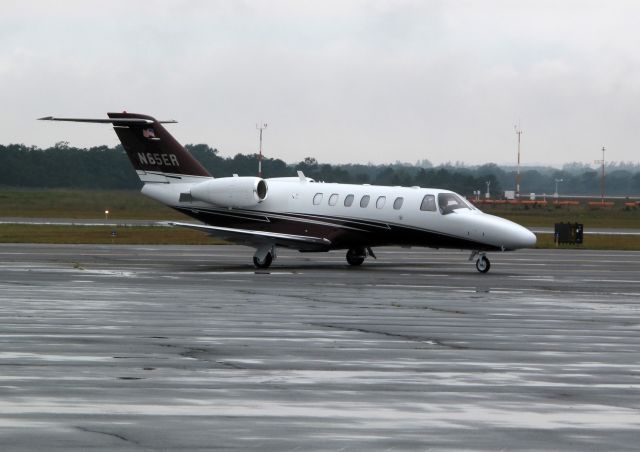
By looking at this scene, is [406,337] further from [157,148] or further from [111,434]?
[157,148]

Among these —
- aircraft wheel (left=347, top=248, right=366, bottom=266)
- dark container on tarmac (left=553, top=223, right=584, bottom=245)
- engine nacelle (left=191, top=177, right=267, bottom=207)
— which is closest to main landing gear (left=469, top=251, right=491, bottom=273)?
aircraft wheel (left=347, top=248, right=366, bottom=266)

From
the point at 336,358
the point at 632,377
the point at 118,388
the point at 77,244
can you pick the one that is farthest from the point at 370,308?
the point at 77,244

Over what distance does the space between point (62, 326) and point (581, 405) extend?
9398mm

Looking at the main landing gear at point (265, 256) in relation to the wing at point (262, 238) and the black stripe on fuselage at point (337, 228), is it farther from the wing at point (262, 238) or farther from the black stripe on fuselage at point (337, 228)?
the black stripe on fuselage at point (337, 228)

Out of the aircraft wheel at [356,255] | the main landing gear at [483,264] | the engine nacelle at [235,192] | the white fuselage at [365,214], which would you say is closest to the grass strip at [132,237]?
the white fuselage at [365,214]

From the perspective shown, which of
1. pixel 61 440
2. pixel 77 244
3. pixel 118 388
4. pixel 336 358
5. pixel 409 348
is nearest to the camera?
pixel 61 440

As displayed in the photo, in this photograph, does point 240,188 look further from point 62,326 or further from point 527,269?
point 62,326

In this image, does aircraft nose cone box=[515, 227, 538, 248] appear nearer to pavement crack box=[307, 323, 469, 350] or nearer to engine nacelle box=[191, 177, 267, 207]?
engine nacelle box=[191, 177, 267, 207]

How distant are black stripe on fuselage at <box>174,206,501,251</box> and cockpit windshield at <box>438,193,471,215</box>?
0.72 metres

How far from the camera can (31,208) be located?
82.5 meters

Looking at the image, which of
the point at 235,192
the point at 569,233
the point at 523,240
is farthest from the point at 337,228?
the point at 569,233

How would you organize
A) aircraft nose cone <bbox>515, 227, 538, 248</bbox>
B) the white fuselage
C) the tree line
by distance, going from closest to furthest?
aircraft nose cone <bbox>515, 227, 538, 248</bbox>, the white fuselage, the tree line

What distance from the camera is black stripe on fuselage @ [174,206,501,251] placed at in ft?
120

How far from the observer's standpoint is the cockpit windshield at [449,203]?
36.6 meters
